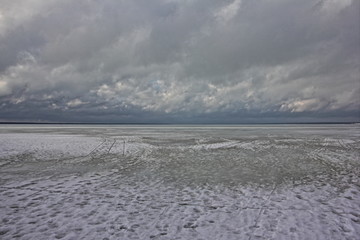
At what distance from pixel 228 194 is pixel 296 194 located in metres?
2.77

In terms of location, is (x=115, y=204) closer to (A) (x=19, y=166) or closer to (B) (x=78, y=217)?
(B) (x=78, y=217)

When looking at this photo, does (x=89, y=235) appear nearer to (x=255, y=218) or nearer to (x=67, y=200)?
(x=67, y=200)

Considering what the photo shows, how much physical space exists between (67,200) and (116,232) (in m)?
3.67

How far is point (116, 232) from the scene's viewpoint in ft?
21.0

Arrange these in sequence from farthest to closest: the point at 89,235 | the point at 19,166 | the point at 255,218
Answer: the point at 19,166
the point at 255,218
the point at 89,235

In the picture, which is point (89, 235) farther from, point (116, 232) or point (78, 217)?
point (78, 217)

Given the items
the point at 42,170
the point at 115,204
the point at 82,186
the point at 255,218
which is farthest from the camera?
the point at 42,170

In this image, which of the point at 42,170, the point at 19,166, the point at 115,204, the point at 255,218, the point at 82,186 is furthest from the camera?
the point at 19,166

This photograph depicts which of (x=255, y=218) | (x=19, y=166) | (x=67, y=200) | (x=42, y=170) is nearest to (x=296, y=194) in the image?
(x=255, y=218)

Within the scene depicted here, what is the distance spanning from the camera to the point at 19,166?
51.2 ft

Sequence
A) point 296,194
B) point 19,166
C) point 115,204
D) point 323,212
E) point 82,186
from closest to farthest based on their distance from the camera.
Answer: point 323,212, point 115,204, point 296,194, point 82,186, point 19,166

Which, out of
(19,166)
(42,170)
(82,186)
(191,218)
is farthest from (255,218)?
(19,166)

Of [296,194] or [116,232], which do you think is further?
[296,194]

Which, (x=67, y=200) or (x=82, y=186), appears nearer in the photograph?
(x=67, y=200)
